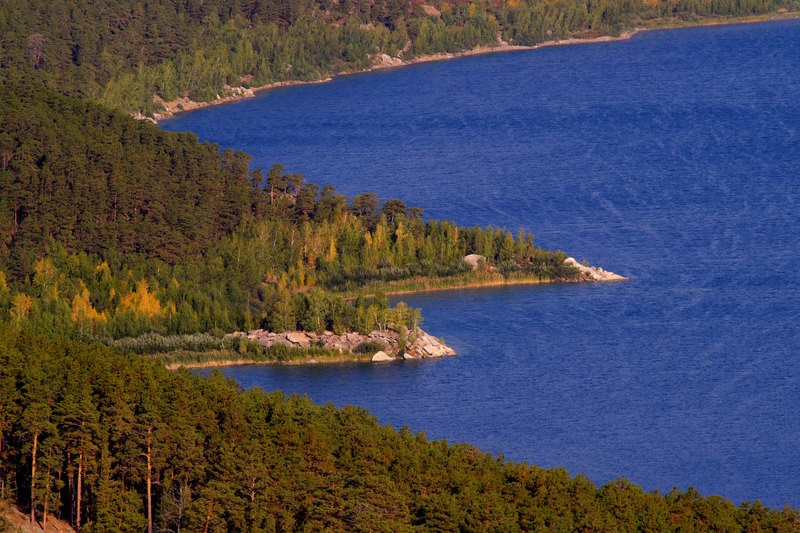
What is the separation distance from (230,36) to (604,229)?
74.6m

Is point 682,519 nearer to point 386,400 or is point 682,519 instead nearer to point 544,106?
point 386,400

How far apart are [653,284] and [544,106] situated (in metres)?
58.9

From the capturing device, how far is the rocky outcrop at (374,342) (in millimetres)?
89688

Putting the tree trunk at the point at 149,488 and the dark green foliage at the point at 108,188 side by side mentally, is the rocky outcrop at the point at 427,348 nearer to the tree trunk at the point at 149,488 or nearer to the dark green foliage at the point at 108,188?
the dark green foliage at the point at 108,188

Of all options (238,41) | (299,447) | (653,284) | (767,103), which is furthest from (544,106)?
(299,447)

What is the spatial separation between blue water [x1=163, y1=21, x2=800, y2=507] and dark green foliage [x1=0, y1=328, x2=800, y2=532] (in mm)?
9881

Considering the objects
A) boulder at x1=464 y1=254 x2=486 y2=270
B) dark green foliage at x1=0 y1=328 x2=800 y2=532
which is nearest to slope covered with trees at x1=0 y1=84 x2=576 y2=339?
boulder at x1=464 y1=254 x2=486 y2=270

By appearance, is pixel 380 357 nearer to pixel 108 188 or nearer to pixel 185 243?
pixel 185 243

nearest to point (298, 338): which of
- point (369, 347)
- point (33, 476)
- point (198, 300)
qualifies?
point (369, 347)

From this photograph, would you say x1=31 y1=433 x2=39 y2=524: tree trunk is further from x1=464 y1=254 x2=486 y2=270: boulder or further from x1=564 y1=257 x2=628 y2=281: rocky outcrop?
x1=564 y1=257 x2=628 y2=281: rocky outcrop

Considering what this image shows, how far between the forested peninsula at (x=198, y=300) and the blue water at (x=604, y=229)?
3988 mm

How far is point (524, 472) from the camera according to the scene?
64.8 metres

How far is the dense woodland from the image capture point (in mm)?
160625

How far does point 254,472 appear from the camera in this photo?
6244cm
